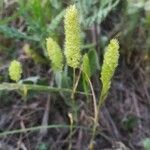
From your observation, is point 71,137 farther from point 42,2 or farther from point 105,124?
point 42,2

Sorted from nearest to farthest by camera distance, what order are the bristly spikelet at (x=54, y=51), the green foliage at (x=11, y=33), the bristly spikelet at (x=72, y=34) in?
the bristly spikelet at (x=72, y=34) → the bristly spikelet at (x=54, y=51) → the green foliage at (x=11, y=33)

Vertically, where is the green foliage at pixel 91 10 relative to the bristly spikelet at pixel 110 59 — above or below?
above

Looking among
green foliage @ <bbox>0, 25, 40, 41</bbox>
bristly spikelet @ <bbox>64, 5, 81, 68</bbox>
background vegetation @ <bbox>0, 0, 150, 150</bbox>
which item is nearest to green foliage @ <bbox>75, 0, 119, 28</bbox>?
background vegetation @ <bbox>0, 0, 150, 150</bbox>

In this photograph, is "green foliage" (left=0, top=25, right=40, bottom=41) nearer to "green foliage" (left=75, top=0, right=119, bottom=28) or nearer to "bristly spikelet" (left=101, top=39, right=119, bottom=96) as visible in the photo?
"green foliage" (left=75, top=0, right=119, bottom=28)

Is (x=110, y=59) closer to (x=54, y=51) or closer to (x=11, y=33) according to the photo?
(x=54, y=51)

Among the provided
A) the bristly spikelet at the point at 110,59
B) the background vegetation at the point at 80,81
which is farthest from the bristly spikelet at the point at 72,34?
the background vegetation at the point at 80,81

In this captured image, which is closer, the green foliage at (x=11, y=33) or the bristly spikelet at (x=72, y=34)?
the bristly spikelet at (x=72, y=34)

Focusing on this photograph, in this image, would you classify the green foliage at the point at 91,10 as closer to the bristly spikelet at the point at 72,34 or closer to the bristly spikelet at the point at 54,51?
the bristly spikelet at the point at 54,51

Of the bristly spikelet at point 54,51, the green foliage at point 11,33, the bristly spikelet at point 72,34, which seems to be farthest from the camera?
the green foliage at point 11,33
